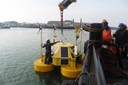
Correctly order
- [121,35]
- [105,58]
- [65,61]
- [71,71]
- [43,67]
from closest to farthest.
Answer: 1. [105,58]
2. [121,35]
3. [71,71]
4. [65,61]
5. [43,67]

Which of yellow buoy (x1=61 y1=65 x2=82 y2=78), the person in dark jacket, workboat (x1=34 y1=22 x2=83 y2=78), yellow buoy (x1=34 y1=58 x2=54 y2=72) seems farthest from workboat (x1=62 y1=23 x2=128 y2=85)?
yellow buoy (x1=34 y1=58 x2=54 y2=72)

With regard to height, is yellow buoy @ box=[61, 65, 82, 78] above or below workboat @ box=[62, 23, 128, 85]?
below

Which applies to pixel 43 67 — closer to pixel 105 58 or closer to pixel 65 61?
pixel 65 61

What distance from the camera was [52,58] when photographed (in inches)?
573

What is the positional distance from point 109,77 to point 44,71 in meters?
10.6

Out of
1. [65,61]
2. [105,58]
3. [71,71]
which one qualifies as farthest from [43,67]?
[105,58]

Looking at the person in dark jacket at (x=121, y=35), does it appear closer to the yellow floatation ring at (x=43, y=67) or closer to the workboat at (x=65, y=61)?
the workboat at (x=65, y=61)

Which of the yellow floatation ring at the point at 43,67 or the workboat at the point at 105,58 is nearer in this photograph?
the workboat at the point at 105,58

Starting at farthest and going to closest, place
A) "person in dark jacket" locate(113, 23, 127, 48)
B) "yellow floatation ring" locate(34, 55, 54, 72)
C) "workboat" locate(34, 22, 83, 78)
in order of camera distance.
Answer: "yellow floatation ring" locate(34, 55, 54, 72)
"workboat" locate(34, 22, 83, 78)
"person in dark jacket" locate(113, 23, 127, 48)

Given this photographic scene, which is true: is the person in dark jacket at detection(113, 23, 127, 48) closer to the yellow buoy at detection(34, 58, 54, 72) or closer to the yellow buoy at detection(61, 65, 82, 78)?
the yellow buoy at detection(61, 65, 82, 78)

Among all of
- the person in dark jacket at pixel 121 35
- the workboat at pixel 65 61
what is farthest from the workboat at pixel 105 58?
the workboat at pixel 65 61

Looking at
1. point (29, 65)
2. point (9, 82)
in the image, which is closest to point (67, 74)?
point (9, 82)

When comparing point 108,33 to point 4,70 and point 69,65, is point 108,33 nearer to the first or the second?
point 69,65

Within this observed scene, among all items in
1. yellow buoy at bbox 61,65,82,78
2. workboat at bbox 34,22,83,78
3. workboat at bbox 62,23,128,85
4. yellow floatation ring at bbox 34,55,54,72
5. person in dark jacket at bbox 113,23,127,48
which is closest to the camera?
workboat at bbox 62,23,128,85
